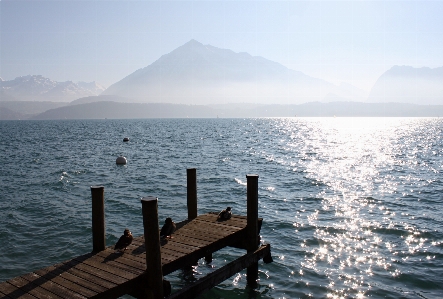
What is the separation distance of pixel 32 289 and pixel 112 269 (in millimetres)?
1514

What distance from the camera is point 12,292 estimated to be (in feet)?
23.9

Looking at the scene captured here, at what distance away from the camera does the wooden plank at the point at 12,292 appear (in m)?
7.15

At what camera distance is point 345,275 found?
12.7m

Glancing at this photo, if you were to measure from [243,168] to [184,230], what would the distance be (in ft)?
87.2

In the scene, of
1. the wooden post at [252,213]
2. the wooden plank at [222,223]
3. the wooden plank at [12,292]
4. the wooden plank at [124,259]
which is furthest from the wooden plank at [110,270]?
the wooden post at [252,213]

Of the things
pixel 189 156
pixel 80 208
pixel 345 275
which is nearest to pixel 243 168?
pixel 189 156

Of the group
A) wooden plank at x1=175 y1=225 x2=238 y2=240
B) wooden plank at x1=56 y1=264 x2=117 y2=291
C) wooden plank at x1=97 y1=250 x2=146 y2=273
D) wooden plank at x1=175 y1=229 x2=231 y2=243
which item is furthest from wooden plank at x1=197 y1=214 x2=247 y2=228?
wooden plank at x1=56 y1=264 x2=117 y2=291

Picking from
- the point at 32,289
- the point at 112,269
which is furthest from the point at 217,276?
the point at 32,289

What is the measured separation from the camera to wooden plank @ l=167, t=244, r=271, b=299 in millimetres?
8711

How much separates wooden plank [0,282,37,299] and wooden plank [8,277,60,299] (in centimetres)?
7

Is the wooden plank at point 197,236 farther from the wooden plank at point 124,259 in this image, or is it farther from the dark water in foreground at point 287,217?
the dark water in foreground at point 287,217

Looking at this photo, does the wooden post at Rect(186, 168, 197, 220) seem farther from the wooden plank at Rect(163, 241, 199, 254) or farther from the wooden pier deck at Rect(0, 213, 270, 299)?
the wooden plank at Rect(163, 241, 199, 254)

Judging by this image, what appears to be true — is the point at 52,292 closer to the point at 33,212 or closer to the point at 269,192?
the point at 33,212

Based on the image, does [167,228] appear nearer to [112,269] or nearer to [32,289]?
[112,269]
